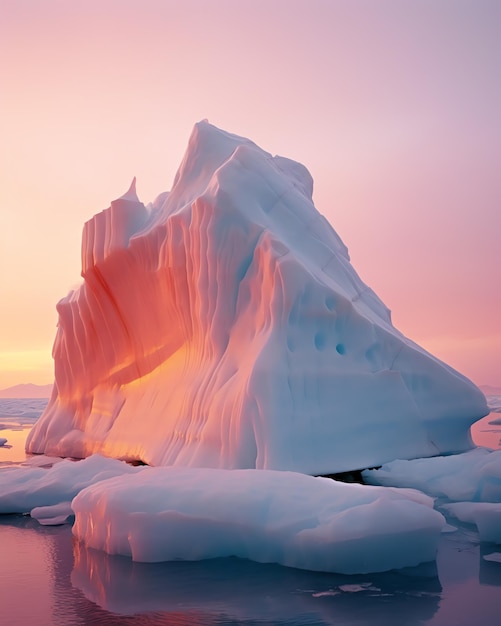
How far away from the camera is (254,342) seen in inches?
314

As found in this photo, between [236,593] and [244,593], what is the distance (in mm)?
44

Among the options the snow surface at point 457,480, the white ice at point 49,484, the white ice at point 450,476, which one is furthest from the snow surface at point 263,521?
the white ice at point 450,476

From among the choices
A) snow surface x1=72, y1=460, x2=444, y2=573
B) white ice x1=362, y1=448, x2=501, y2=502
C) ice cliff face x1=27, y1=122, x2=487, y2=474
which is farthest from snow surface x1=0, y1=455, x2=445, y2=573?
ice cliff face x1=27, y1=122, x2=487, y2=474

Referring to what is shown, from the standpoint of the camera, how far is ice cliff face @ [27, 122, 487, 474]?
24.8 feet

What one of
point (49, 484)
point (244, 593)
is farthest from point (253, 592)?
point (49, 484)

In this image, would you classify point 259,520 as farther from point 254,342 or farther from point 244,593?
point 254,342

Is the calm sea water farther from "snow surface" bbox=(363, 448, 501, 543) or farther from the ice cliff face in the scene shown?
the ice cliff face

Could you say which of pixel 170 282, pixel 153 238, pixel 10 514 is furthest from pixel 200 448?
pixel 153 238

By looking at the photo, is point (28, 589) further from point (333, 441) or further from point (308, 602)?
point (333, 441)

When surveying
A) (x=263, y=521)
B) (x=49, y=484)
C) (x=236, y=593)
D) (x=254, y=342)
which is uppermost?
(x=254, y=342)

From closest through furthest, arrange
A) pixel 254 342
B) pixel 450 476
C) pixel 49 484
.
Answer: pixel 49 484
pixel 450 476
pixel 254 342

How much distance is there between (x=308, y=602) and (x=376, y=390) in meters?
4.78

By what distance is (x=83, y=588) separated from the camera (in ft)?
13.2

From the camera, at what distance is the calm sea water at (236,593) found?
11.0ft
